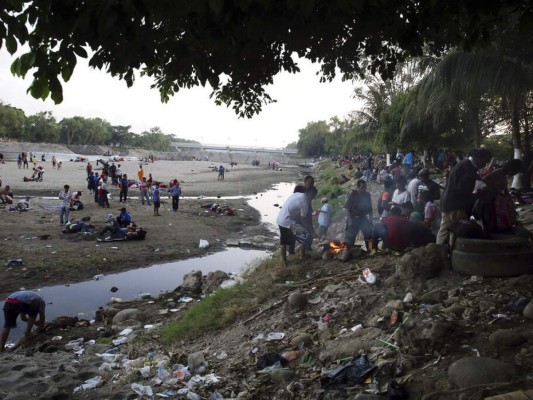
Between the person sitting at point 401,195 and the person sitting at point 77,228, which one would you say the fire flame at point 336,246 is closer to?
the person sitting at point 401,195

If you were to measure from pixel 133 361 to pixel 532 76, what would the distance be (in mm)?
8695

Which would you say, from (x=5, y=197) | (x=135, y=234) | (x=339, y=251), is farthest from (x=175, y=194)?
(x=339, y=251)

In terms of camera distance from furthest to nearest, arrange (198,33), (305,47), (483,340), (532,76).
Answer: (532,76) < (305,47) < (483,340) < (198,33)

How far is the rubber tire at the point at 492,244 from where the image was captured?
184 inches

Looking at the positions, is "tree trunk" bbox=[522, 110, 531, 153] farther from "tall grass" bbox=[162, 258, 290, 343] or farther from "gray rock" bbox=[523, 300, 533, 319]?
"gray rock" bbox=[523, 300, 533, 319]

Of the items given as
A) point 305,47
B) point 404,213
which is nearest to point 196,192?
point 404,213

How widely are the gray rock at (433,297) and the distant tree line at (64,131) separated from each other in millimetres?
73042

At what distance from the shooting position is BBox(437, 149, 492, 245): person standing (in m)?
5.52

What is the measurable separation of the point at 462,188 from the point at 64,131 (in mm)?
94007

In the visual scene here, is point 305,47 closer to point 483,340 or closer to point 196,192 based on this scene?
point 483,340

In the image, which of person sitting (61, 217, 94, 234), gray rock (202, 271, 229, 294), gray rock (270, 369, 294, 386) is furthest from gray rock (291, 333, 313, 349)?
person sitting (61, 217, 94, 234)

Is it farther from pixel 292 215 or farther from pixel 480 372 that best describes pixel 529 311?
pixel 292 215

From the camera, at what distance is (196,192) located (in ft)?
97.1

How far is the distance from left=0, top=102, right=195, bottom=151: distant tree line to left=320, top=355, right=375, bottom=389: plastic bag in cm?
7323
